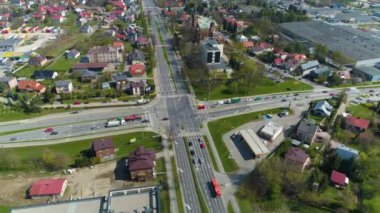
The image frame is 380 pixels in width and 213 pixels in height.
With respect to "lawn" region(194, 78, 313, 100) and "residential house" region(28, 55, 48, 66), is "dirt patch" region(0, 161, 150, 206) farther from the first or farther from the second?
"residential house" region(28, 55, 48, 66)

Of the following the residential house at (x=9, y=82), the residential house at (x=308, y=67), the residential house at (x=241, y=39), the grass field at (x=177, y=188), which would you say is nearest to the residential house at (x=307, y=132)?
the grass field at (x=177, y=188)

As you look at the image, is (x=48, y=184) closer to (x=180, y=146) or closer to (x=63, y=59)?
(x=180, y=146)

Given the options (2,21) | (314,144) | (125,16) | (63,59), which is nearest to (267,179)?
(314,144)

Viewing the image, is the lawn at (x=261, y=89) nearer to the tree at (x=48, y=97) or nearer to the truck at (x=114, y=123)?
the truck at (x=114, y=123)

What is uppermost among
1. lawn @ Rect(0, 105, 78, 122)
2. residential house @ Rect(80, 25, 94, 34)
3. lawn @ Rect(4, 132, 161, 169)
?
residential house @ Rect(80, 25, 94, 34)

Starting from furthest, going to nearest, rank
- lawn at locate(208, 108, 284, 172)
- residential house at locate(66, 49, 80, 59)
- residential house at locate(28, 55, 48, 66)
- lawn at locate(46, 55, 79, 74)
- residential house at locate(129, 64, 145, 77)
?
residential house at locate(66, 49, 80, 59) → residential house at locate(28, 55, 48, 66) → lawn at locate(46, 55, 79, 74) → residential house at locate(129, 64, 145, 77) → lawn at locate(208, 108, 284, 172)

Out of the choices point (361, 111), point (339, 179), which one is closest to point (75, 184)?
point (339, 179)

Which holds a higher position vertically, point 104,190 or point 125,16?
point 125,16

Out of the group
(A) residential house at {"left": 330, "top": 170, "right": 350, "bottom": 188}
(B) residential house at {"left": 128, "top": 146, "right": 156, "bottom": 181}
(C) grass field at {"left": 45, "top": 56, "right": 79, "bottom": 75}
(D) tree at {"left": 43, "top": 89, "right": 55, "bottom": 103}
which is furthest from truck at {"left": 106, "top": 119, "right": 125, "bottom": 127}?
(A) residential house at {"left": 330, "top": 170, "right": 350, "bottom": 188}
